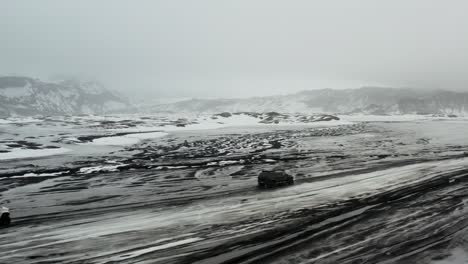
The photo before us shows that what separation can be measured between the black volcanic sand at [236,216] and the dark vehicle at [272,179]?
0.89 meters

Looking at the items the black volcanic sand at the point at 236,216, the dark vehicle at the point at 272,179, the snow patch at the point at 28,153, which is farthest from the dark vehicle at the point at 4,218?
the snow patch at the point at 28,153

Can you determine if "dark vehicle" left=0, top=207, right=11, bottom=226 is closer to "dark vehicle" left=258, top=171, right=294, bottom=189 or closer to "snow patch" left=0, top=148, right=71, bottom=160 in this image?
Answer: "dark vehicle" left=258, top=171, right=294, bottom=189

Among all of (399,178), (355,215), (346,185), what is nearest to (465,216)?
(355,215)

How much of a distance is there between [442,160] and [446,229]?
1210 inches

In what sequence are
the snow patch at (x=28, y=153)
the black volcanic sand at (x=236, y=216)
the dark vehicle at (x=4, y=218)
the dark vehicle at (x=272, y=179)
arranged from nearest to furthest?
1. the black volcanic sand at (x=236, y=216)
2. the dark vehicle at (x=4, y=218)
3. the dark vehicle at (x=272, y=179)
4. the snow patch at (x=28, y=153)

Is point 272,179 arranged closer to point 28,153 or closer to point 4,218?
point 4,218

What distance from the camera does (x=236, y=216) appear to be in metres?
22.0

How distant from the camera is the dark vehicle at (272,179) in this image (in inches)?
1230

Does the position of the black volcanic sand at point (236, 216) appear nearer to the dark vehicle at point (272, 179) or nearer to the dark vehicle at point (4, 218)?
the dark vehicle at point (4, 218)

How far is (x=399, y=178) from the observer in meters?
34.1

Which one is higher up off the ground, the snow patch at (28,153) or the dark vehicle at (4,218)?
the dark vehicle at (4,218)

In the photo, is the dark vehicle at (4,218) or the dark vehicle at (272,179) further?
the dark vehicle at (272,179)

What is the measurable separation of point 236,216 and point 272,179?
969cm

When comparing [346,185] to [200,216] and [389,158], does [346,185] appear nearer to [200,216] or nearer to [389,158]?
[200,216]
